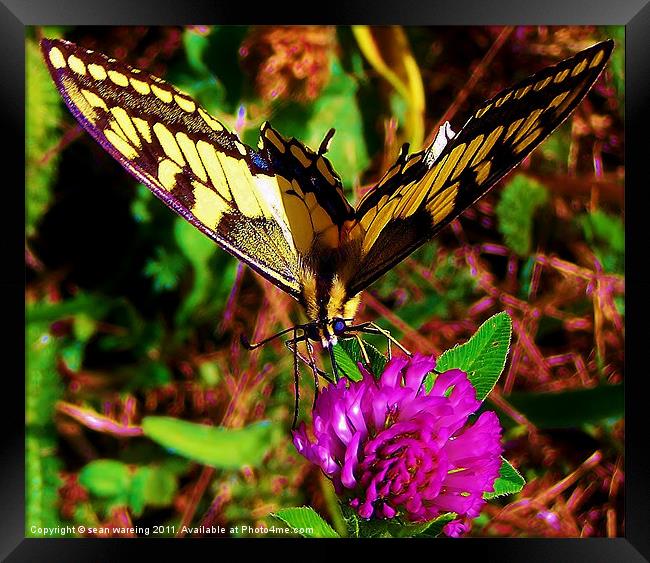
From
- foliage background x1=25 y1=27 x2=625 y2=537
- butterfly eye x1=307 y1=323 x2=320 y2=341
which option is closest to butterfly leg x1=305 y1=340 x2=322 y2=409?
butterfly eye x1=307 y1=323 x2=320 y2=341

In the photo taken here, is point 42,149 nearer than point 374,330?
No

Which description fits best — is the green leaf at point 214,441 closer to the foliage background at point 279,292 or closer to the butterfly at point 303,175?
the foliage background at point 279,292

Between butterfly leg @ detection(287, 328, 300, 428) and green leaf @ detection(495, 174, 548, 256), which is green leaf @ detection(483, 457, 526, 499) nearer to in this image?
butterfly leg @ detection(287, 328, 300, 428)

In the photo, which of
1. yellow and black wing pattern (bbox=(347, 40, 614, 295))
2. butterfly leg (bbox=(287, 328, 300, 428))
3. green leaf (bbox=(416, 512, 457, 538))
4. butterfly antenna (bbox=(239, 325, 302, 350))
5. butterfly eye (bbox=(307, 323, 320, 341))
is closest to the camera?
green leaf (bbox=(416, 512, 457, 538))
